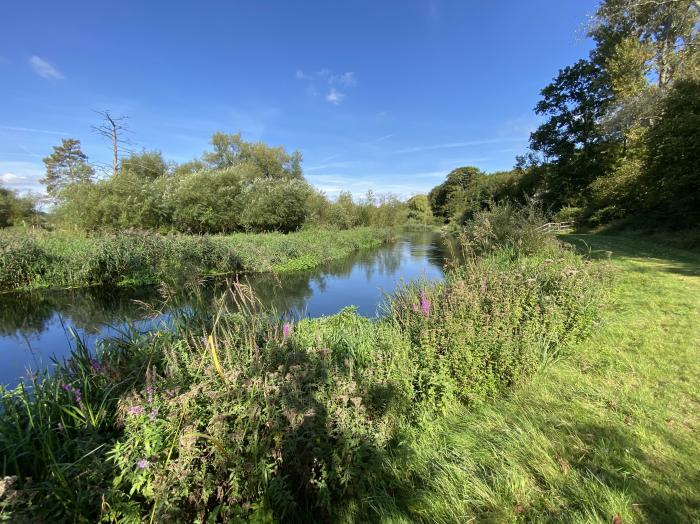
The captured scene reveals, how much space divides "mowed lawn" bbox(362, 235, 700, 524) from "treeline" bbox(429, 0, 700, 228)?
11.8 metres

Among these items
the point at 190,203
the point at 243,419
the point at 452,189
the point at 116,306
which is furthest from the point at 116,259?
the point at 452,189

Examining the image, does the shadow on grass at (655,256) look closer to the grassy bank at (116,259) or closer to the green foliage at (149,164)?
the grassy bank at (116,259)

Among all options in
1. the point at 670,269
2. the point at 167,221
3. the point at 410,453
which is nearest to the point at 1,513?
the point at 410,453

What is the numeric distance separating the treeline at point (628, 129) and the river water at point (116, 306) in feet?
25.9

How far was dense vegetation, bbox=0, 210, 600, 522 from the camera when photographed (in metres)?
1.87

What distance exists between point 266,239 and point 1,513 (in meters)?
17.3

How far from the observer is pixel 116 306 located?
9281mm

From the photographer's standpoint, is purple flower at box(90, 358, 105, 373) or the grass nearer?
the grass

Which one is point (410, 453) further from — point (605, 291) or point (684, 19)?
point (684, 19)

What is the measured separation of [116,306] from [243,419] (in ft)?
30.4

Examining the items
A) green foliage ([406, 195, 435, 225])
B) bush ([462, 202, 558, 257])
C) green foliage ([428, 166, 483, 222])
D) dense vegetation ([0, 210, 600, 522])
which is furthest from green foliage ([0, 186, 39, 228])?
green foliage ([428, 166, 483, 222])

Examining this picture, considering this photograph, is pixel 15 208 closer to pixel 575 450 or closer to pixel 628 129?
pixel 575 450

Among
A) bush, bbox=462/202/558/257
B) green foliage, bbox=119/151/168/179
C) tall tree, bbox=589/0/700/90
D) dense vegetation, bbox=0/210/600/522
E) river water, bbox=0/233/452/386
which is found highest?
tall tree, bbox=589/0/700/90

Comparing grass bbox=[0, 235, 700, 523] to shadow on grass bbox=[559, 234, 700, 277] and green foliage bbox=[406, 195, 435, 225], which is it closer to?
shadow on grass bbox=[559, 234, 700, 277]
